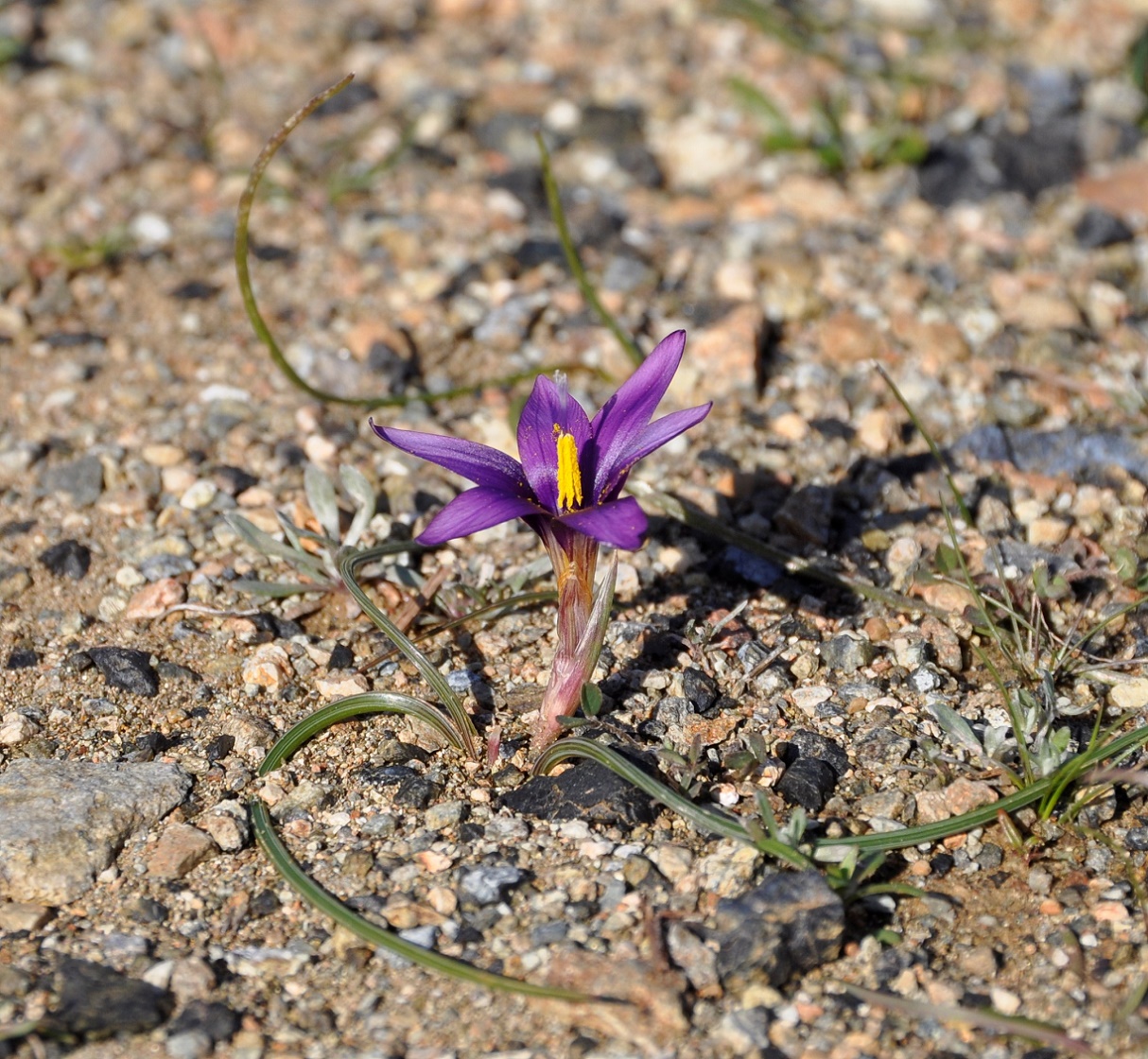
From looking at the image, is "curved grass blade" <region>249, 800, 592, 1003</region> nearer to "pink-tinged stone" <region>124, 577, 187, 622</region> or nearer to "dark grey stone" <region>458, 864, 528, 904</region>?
"dark grey stone" <region>458, 864, 528, 904</region>

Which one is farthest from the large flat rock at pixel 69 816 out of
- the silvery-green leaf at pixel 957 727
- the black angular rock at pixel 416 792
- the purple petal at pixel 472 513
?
the silvery-green leaf at pixel 957 727

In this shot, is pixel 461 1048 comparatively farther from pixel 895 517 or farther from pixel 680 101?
pixel 680 101

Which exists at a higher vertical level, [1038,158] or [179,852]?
[1038,158]

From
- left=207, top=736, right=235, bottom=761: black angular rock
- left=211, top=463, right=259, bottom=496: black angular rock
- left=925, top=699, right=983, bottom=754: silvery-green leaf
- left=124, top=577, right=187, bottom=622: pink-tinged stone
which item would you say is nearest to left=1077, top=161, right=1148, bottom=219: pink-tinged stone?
left=925, top=699, right=983, bottom=754: silvery-green leaf

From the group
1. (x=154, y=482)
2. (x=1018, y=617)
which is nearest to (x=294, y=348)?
(x=154, y=482)

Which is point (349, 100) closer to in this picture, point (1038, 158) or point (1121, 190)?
point (1038, 158)

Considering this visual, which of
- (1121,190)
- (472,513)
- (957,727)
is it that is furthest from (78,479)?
(1121,190)
